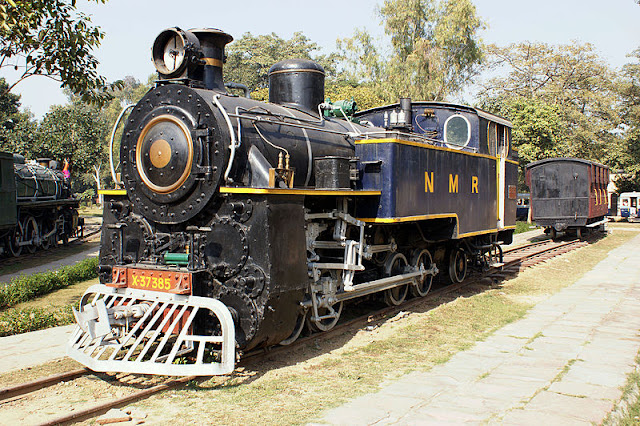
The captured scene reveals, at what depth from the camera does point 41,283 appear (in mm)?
10180

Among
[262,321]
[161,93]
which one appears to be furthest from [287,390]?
[161,93]

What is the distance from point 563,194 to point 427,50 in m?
12.9

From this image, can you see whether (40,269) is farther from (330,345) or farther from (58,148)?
(58,148)

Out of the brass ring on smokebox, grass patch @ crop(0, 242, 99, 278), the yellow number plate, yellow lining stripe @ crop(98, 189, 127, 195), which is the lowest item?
grass patch @ crop(0, 242, 99, 278)

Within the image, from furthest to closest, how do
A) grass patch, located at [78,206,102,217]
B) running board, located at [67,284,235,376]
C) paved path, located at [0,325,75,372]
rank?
grass patch, located at [78,206,102,217] < paved path, located at [0,325,75,372] < running board, located at [67,284,235,376]

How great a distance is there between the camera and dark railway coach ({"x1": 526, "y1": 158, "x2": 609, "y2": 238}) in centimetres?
2017

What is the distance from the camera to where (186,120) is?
5562mm

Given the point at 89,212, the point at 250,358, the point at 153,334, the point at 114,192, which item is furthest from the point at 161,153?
the point at 89,212

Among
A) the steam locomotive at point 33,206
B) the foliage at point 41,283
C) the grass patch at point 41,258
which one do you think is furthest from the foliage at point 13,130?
the foliage at point 41,283

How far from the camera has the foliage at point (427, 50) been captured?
29734 millimetres

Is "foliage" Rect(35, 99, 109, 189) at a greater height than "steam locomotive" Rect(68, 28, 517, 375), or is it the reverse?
"foliage" Rect(35, 99, 109, 189)

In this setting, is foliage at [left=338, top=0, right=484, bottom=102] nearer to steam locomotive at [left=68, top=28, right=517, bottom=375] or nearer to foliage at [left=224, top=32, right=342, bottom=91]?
foliage at [left=224, top=32, right=342, bottom=91]

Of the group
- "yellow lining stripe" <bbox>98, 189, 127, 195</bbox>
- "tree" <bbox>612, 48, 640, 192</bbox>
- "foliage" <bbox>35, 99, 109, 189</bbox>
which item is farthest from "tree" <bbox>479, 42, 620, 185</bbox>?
"yellow lining stripe" <bbox>98, 189, 127, 195</bbox>

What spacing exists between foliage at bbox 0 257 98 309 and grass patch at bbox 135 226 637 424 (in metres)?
5.85
